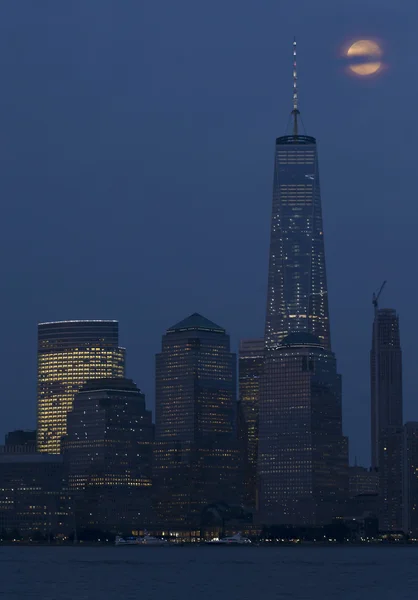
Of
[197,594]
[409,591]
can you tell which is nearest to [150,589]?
[197,594]

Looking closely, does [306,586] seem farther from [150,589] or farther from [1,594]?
[1,594]

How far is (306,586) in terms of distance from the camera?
18162 cm

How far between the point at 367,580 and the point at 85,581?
34.9 m

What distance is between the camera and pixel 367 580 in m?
196

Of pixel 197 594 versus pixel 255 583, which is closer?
pixel 197 594

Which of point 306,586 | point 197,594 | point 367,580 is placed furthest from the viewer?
point 367,580

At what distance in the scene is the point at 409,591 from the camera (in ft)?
575

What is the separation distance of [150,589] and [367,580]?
107 ft

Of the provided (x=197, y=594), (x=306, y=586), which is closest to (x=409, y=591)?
(x=306, y=586)

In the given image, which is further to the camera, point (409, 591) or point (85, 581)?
point (85, 581)

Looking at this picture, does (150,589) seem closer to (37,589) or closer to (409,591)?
(37,589)

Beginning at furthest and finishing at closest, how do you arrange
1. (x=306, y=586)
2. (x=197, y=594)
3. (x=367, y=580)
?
(x=367, y=580) < (x=306, y=586) < (x=197, y=594)

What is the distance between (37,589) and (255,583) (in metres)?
27.7

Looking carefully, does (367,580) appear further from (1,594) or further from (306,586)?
(1,594)
